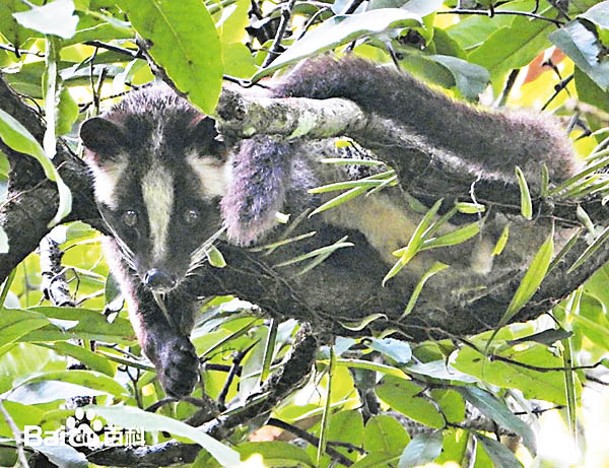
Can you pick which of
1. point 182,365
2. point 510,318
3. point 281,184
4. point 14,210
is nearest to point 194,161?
point 281,184

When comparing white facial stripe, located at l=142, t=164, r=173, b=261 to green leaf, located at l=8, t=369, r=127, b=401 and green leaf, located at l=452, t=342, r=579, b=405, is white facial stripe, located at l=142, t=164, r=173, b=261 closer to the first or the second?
green leaf, located at l=8, t=369, r=127, b=401

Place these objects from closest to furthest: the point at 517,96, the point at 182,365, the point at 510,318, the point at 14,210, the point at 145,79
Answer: the point at 14,210 → the point at 510,318 → the point at 182,365 → the point at 145,79 → the point at 517,96

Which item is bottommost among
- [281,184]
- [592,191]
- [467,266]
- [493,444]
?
[493,444]

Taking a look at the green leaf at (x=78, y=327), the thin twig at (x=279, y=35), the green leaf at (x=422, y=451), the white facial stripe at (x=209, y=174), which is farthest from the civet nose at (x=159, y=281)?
the green leaf at (x=422, y=451)

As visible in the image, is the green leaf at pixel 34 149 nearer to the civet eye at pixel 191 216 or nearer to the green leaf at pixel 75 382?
the green leaf at pixel 75 382

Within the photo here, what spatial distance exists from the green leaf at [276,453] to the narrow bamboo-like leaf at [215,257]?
0.42 metres

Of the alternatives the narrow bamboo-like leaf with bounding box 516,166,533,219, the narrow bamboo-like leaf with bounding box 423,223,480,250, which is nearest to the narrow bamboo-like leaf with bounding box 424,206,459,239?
the narrow bamboo-like leaf with bounding box 423,223,480,250

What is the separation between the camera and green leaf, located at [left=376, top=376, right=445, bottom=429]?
212 cm

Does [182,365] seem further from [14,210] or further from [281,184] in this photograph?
Result: [14,210]

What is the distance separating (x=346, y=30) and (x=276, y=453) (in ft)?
3.54

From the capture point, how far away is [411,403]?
2.13 metres

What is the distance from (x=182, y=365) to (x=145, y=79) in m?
0.70

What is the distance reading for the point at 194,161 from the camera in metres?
2.21

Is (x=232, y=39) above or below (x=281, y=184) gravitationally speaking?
above
